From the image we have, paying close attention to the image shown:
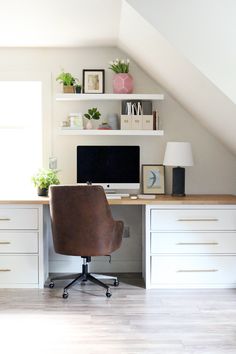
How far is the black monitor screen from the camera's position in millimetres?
4020

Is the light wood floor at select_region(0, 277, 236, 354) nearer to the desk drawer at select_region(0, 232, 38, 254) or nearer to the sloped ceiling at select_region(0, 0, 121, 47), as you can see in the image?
the desk drawer at select_region(0, 232, 38, 254)

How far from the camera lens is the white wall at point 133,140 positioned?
4.17 m

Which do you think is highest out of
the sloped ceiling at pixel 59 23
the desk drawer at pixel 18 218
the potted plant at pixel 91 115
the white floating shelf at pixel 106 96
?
the sloped ceiling at pixel 59 23

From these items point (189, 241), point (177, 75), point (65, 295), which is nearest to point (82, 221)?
point (65, 295)

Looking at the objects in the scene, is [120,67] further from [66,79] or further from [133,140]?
[133,140]

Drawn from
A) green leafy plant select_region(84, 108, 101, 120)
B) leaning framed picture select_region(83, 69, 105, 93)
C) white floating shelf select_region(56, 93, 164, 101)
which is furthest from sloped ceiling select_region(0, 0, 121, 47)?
green leafy plant select_region(84, 108, 101, 120)

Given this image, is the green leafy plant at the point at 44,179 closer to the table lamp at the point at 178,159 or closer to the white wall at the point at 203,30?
the table lamp at the point at 178,159

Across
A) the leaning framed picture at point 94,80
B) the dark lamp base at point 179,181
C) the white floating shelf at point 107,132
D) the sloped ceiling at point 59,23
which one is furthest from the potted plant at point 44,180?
the sloped ceiling at point 59,23

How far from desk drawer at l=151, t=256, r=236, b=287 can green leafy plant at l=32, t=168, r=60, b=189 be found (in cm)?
113

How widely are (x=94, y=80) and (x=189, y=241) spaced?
1.73m

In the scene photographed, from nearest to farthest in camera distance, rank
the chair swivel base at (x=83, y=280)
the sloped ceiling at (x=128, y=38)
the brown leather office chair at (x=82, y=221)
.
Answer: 1. the sloped ceiling at (x=128, y=38)
2. the brown leather office chair at (x=82, y=221)
3. the chair swivel base at (x=83, y=280)

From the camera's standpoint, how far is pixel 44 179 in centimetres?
390

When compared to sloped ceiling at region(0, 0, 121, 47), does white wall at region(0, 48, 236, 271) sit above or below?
below

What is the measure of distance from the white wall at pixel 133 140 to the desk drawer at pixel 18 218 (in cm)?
65
